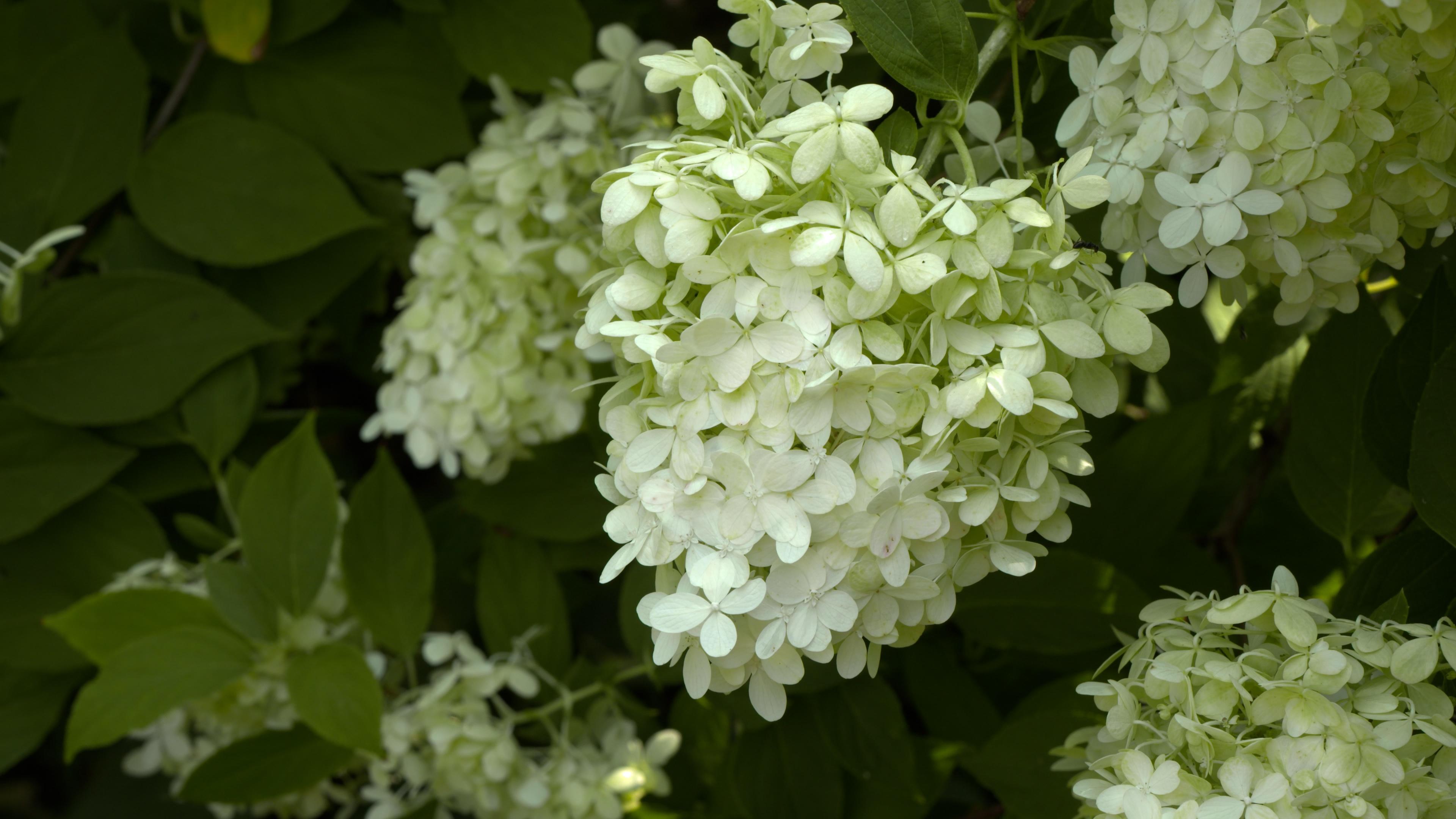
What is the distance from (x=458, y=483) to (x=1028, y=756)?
48 centimetres

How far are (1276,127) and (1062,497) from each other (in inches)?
6.6

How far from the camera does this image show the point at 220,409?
0.83 m

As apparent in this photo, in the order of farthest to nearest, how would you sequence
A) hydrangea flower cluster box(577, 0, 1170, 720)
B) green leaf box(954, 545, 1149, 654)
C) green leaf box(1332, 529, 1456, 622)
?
1. green leaf box(954, 545, 1149, 654)
2. green leaf box(1332, 529, 1456, 622)
3. hydrangea flower cluster box(577, 0, 1170, 720)

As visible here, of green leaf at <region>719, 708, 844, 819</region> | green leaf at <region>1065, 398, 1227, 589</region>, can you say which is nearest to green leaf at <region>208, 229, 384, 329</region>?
green leaf at <region>719, 708, 844, 819</region>

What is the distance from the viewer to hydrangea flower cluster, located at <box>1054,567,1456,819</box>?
39 cm

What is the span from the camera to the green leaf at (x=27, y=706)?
2.72 feet

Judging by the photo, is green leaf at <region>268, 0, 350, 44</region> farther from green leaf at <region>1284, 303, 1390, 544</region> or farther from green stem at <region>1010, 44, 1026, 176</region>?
green leaf at <region>1284, 303, 1390, 544</region>

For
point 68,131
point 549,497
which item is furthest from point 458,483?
point 68,131

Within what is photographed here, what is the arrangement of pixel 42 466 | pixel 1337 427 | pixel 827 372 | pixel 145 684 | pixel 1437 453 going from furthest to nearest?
pixel 42 466 < pixel 145 684 < pixel 1337 427 < pixel 1437 453 < pixel 827 372

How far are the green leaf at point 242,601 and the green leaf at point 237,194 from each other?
238 millimetres

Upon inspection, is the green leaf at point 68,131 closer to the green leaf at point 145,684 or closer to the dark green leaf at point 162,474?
the dark green leaf at point 162,474

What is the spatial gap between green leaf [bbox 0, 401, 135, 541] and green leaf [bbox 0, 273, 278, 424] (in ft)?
0.09

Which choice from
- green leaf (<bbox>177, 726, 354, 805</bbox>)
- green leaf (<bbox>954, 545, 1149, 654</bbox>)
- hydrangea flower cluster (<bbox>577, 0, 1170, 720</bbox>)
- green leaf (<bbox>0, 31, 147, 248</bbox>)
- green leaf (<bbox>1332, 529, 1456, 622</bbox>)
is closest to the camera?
hydrangea flower cluster (<bbox>577, 0, 1170, 720</bbox>)

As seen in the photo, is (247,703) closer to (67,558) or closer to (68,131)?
(67,558)
